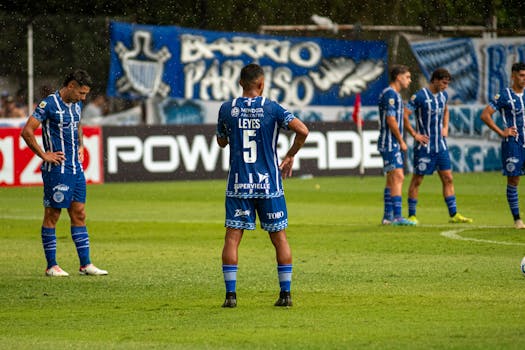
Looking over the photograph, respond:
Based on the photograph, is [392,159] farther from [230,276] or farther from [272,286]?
[230,276]

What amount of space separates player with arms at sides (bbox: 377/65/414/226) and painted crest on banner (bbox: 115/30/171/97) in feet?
47.2

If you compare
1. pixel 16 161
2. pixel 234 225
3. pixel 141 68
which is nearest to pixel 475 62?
pixel 141 68

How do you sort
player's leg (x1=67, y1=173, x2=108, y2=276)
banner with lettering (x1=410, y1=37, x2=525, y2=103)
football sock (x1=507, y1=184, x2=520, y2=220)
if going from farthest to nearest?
banner with lettering (x1=410, y1=37, x2=525, y2=103) < football sock (x1=507, y1=184, x2=520, y2=220) < player's leg (x1=67, y1=173, x2=108, y2=276)

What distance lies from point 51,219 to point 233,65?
21.0 meters

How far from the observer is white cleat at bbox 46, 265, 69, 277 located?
13.5 metres

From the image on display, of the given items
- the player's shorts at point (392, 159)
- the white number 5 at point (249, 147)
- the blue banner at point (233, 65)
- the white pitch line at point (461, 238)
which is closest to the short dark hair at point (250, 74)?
the white number 5 at point (249, 147)

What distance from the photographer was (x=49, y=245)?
13.7m

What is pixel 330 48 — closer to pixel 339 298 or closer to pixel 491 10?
pixel 491 10

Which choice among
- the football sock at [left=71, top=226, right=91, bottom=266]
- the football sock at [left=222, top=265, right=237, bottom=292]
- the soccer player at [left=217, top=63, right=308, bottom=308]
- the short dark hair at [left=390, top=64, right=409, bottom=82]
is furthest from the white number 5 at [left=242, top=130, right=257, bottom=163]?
the short dark hair at [left=390, top=64, right=409, bottom=82]

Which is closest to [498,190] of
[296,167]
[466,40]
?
[296,167]

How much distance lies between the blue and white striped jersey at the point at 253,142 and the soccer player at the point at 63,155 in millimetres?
3045

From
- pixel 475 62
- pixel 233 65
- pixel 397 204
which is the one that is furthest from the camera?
pixel 475 62

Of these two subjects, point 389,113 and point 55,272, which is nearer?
point 55,272

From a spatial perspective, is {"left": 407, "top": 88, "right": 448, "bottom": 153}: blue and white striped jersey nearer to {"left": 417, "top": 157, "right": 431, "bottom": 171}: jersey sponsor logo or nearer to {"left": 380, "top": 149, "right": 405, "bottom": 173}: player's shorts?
{"left": 417, "top": 157, "right": 431, "bottom": 171}: jersey sponsor logo
